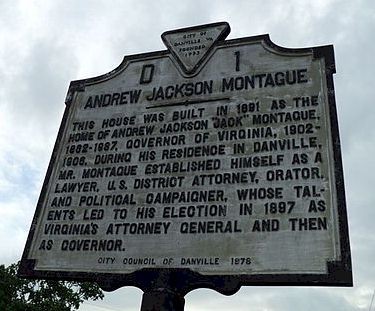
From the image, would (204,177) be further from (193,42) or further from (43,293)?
(43,293)

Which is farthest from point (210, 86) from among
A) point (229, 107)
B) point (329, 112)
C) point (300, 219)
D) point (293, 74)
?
point (300, 219)

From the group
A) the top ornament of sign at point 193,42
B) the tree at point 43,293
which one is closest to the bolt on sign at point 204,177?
the top ornament of sign at point 193,42

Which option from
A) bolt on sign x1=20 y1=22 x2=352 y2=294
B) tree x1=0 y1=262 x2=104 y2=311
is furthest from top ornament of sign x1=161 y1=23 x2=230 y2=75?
tree x1=0 y1=262 x2=104 y2=311

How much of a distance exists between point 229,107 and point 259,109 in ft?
1.54

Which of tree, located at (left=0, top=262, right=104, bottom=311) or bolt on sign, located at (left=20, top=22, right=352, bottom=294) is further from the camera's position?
tree, located at (left=0, top=262, right=104, bottom=311)

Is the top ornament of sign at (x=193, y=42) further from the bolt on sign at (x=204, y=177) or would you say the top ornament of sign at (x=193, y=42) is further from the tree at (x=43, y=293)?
the tree at (x=43, y=293)

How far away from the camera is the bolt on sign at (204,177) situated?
497 cm

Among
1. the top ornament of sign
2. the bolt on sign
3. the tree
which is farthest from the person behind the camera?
the tree

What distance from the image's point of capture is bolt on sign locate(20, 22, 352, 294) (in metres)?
4.97

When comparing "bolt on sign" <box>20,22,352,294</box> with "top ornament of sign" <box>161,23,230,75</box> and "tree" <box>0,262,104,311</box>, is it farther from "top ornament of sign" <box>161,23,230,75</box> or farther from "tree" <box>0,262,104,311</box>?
"tree" <box>0,262,104,311</box>

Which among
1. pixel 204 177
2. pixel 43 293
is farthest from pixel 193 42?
pixel 43 293

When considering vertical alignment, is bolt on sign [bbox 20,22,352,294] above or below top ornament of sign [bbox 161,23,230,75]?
below

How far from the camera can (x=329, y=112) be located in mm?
5703

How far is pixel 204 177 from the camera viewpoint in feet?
18.8
